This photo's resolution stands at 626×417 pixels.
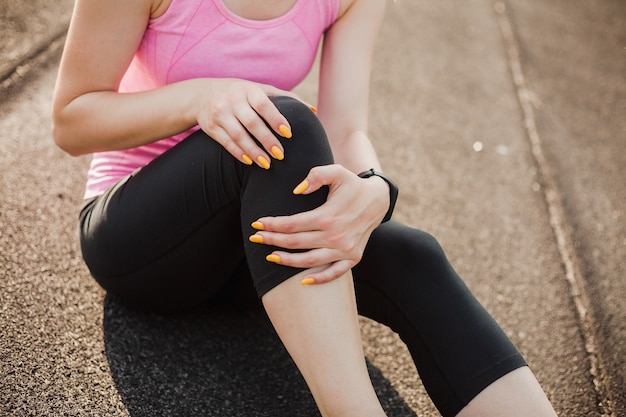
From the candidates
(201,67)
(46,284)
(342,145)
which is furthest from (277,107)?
(46,284)

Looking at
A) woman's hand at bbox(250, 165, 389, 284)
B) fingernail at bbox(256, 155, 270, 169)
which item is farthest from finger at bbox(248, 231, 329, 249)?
fingernail at bbox(256, 155, 270, 169)

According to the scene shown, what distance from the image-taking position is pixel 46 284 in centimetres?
167

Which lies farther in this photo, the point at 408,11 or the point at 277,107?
the point at 408,11

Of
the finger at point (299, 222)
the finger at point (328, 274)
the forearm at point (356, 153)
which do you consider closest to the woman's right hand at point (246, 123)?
the finger at point (299, 222)

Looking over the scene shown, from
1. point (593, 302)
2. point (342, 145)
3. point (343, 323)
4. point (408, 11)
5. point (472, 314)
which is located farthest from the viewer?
point (408, 11)

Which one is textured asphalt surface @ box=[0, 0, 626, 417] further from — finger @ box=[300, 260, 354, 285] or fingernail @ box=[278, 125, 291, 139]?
fingernail @ box=[278, 125, 291, 139]

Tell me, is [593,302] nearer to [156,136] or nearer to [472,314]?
[472,314]

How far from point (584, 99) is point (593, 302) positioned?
6.08 feet

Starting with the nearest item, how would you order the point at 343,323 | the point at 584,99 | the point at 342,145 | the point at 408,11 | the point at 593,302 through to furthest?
the point at 343,323, the point at 342,145, the point at 593,302, the point at 584,99, the point at 408,11

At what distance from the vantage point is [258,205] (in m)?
1.24

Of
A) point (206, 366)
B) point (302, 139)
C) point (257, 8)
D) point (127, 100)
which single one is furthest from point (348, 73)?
point (206, 366)

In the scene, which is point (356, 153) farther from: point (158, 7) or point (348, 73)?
point (158, 7)

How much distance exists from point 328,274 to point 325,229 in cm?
9

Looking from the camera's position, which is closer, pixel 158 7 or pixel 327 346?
pixel 327 346
